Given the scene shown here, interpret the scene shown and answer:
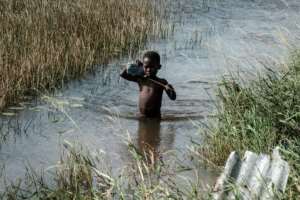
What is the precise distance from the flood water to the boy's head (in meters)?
0.62

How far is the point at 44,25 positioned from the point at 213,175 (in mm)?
5014

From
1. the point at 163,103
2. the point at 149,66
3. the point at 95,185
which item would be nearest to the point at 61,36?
the point at 163,103

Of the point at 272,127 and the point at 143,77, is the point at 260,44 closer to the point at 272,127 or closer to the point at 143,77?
the point at 143,77

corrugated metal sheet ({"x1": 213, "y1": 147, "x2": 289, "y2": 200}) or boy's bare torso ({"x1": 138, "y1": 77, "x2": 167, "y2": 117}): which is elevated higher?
corrugated metal sheet ({"x1": 213, "y1": 147, "x2": 289, "y2": 200})

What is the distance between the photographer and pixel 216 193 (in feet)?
11.7

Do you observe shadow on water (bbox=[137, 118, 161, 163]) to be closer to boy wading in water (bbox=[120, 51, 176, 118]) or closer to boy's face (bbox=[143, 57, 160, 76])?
boy wading in water (bbox=[120, 51, 176, 118])

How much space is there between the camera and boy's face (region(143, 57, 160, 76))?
21.7 ft

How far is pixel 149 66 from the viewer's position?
6.64m

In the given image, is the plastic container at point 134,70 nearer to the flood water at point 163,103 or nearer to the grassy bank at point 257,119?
the flood water at point 163,103

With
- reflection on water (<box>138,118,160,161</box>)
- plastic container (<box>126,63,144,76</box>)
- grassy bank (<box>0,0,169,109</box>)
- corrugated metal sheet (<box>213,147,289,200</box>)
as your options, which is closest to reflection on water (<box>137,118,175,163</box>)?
reflection on water (<box>138,118,160,161</box>)

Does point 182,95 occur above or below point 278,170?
A: below

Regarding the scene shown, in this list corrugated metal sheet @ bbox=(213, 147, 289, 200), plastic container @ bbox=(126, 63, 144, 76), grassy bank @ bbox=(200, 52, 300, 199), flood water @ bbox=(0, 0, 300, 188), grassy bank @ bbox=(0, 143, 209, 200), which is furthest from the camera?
plastic container @ bbox=(126, 63, 144, 76)

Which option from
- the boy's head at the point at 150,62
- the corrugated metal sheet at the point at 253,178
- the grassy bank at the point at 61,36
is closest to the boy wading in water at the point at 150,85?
the boy's head at the point at 150,62

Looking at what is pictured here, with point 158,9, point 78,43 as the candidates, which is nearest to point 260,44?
point 158,9
